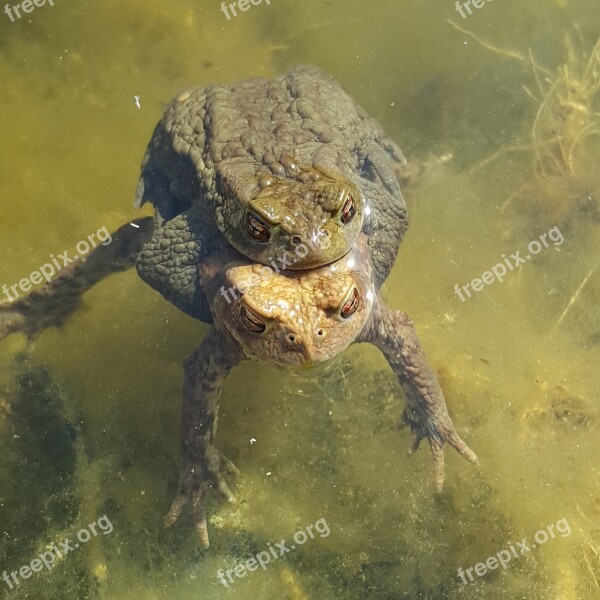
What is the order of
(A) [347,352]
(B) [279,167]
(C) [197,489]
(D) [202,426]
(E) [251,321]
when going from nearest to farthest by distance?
(E) [251,321]
(B) [279,167]
(D) [202,426]
(C) [197,489]
(A) [347,352]

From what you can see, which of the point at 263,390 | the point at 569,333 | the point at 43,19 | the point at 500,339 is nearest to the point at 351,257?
the point at 263,390

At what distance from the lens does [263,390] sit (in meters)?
5.18

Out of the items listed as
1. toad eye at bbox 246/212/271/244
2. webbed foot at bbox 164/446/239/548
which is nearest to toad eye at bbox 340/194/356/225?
toad eye at bbox 246/212/271/244

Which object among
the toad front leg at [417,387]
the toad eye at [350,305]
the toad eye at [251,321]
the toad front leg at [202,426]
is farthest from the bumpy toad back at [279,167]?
the toad front leg at [202,426]

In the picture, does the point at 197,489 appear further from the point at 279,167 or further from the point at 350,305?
the point at 279,167

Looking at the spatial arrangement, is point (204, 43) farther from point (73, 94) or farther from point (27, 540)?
point (27, 540)

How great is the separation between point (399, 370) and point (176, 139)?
2.34 m

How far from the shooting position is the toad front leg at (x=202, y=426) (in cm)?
424

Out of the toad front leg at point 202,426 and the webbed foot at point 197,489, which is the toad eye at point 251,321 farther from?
the webbed foot at point 197,489

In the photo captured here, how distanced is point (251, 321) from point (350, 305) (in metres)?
0.51

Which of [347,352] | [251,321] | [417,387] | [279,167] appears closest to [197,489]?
[347,352]

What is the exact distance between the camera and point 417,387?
470 centimetres

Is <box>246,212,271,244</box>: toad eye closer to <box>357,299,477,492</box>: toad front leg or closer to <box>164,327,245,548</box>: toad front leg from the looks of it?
<box>164,327,245,548</box>: toad front leg

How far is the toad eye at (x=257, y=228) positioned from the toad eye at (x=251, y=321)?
1.44 ft
